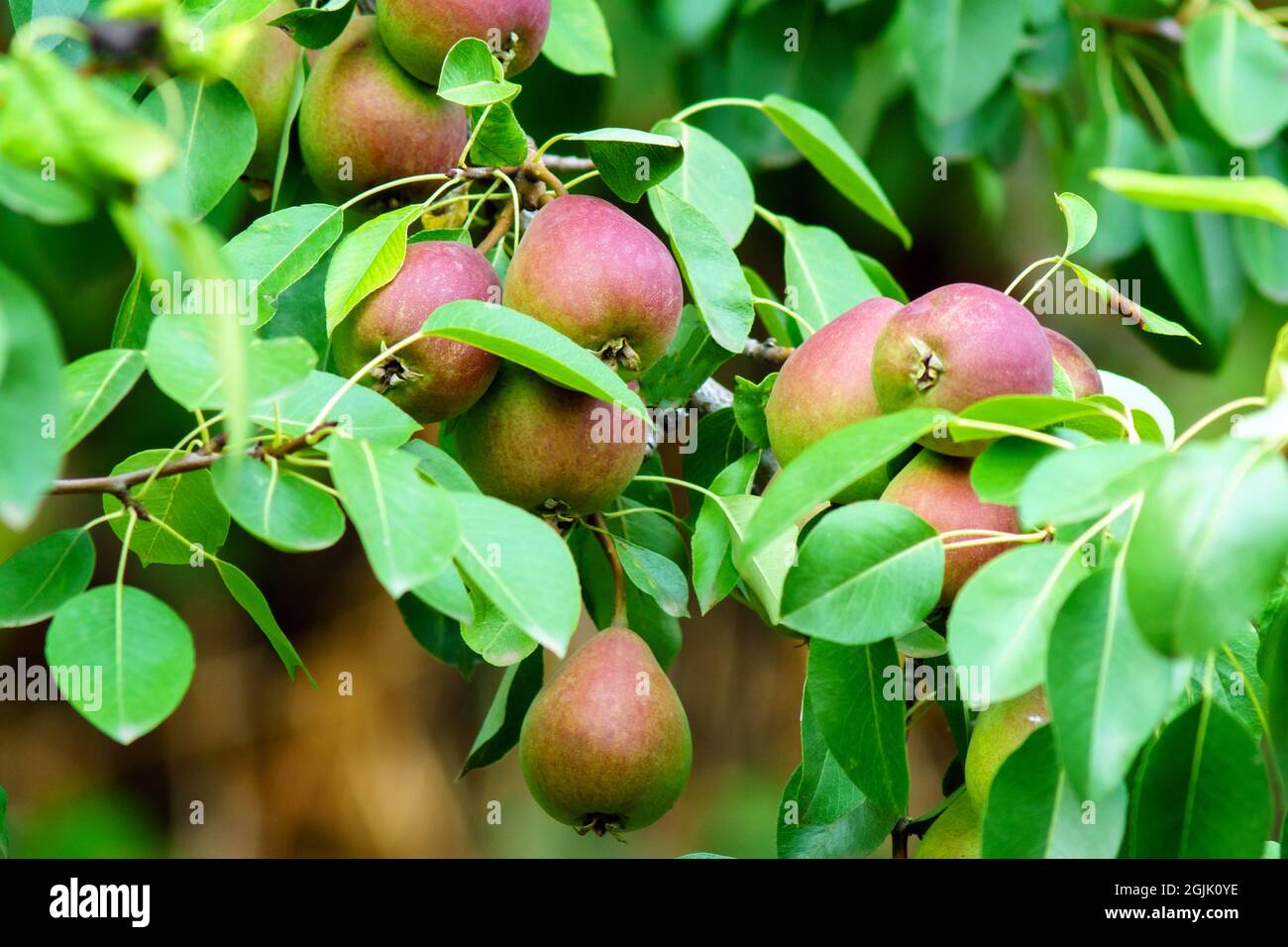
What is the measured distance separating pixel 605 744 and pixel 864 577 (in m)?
0.22

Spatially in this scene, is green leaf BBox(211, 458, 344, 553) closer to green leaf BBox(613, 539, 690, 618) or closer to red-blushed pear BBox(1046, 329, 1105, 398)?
green leaf BBox(613, 539, 690, 618)

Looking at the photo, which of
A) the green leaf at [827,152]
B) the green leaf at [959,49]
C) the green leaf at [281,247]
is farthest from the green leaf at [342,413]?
the green leaf at [959,49]

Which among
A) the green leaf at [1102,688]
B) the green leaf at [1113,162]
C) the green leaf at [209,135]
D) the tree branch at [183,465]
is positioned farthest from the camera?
the green leaf at [1113,162]

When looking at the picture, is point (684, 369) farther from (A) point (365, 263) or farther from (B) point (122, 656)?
(B) point (122, 656)

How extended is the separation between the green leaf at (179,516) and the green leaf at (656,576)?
0.25m

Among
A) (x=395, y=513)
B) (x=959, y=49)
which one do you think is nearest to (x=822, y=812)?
(x=395, y=513)

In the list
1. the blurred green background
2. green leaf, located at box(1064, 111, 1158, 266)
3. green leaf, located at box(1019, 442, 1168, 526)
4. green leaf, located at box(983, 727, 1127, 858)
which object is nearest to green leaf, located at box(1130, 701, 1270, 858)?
green leaf, located at box(983, 727, 1127, 858)

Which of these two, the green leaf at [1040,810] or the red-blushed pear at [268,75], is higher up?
the red-blushed pear at [268,75]

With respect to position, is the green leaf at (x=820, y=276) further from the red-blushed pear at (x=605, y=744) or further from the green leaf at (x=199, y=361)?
the green leaf at (x=199, y=361)

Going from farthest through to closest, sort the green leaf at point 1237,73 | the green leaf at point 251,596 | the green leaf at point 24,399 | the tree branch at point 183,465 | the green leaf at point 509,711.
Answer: the green leaf at point 1237,73
the green leaf at point 509,711
the green leaf at point 251,596
the tree branch at point 183,465
the green leaf at point 24,399

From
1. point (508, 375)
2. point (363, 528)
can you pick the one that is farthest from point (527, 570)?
point (508, 375)

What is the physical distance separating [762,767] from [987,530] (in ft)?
5.86

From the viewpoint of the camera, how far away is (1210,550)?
0.46m

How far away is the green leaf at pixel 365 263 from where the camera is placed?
0.71m
